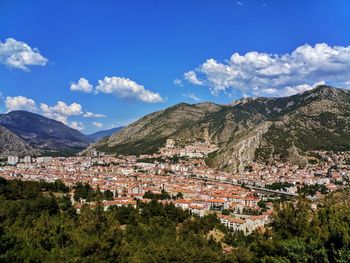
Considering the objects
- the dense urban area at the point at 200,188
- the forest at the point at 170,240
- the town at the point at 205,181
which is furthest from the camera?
the town at the point at 205,181

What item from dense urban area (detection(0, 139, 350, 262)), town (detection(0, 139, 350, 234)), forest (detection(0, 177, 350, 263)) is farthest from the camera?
town (detection(0, 139, 350, 234))

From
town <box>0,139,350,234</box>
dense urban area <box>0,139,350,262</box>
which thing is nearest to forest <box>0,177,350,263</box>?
dense urban area <box>0,139,350,262</box>

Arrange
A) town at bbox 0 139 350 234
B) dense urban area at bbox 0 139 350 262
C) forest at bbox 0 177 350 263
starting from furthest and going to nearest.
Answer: town at bbox 0 139 350 234 → dense urban area at bbox 0 139 350 262 → forest at bbox 0 177 350 263

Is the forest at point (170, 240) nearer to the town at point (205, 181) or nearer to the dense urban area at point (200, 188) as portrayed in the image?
the dense urban area at point (200, 188)

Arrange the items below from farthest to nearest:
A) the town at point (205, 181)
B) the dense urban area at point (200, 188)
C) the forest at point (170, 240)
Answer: the town at point (205, 181) → the dense urban area at point (200, 188) → the forest at point (170, 240)

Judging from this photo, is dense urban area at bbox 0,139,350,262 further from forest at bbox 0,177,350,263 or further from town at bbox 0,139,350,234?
forest at bbox 0,177,350,263

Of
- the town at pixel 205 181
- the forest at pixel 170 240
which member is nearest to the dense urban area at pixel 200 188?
the town at pixel 205 181

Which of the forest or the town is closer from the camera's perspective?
the forest

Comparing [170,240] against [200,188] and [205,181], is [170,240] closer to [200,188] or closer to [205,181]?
[200,188]
